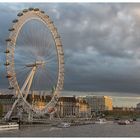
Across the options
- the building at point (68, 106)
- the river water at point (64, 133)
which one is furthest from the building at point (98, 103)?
the river water at point (64, 133)

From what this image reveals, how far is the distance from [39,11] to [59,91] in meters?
4.17

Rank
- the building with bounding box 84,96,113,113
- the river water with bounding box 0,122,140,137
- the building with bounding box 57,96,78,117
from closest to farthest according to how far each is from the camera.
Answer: the river water with bounding box 0,122,140,137 → the building with bounding box 57,96,78,117 → the building with bounding box 84,96,113,113

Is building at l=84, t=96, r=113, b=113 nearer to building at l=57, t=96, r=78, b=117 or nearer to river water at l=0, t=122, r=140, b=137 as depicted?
building at l=57, t=96, r=78, b=117

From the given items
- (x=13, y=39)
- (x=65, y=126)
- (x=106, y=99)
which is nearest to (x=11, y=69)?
(x=13, y=39)

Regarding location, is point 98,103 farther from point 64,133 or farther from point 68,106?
point 64,133

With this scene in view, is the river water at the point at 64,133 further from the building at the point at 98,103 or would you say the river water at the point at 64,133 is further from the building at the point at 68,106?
the building at the point at 98,103

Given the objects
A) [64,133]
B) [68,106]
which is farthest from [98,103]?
[64,133]

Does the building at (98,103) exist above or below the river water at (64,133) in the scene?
above

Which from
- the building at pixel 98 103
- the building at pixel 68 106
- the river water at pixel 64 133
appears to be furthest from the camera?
the building at pixel 98 103

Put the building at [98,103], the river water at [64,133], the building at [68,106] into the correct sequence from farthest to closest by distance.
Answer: the building at [98,103]
the building at [68,106]
the river water at [64,133]

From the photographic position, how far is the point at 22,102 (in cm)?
2172

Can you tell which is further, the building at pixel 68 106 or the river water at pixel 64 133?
the building at pixel 68 106

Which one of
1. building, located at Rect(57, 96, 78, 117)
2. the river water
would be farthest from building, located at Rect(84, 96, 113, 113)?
the river water

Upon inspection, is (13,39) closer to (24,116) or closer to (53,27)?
(53,27)
